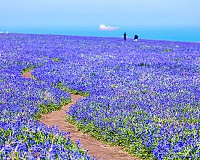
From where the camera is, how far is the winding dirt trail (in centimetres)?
906

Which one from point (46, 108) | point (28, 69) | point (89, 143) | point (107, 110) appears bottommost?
point (89, 143)

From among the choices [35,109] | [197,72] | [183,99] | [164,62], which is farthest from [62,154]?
[164,62]

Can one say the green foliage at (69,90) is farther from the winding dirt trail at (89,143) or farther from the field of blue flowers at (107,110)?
the winding dirt trail at (89,143)

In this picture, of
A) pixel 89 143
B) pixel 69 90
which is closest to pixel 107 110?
pixel 89 143

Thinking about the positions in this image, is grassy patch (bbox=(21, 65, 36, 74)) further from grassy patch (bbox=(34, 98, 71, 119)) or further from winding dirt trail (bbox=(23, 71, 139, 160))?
winding dirt trail (bbox=(23, 71, 139, 160))

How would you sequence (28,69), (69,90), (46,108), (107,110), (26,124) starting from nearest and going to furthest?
(26,124), (107,110), (46,108), (69,90), (28,69)

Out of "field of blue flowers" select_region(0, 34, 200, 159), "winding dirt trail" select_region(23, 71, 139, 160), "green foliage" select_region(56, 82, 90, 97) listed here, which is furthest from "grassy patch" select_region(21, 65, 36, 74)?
"winding dirt trail" select_region(23, 71, 139, 160)

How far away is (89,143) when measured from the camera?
9953mm

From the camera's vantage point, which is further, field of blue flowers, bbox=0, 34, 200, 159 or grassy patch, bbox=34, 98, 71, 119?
grassy patch, bbox=34, 98, 71, 119

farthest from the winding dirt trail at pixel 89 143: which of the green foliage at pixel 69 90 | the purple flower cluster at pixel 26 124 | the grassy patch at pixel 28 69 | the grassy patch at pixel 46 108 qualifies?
the grassy patch at pixel 28 69

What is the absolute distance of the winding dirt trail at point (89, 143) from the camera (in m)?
9.06

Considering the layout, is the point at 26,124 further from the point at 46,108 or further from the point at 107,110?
the point at 46,108

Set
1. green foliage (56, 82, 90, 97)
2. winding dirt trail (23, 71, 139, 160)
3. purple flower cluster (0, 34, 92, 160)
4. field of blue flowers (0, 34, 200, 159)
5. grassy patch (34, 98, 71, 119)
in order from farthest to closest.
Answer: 1. green foliage (56, 82, 90, 97)
2. grassy patch (34, 98, 71, 119)
3. winding dirt trail (23, 71, 139, 160)
4. field of blue flowers (0, 34, 200, 159)
5. purple flower cluster (0, 34, 92, 160)

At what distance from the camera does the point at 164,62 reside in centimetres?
2553
